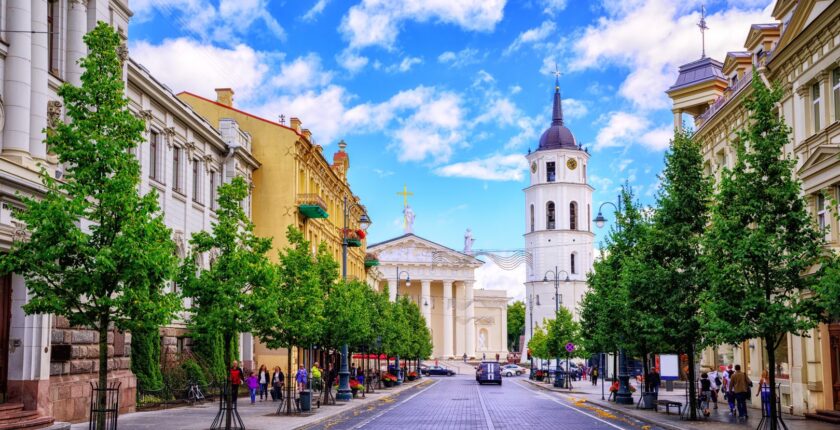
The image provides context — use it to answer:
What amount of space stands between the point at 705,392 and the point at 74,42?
2434 cm

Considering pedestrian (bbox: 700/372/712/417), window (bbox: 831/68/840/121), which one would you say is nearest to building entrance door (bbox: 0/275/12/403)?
pedestrian (bbox: 700/372/712/417)

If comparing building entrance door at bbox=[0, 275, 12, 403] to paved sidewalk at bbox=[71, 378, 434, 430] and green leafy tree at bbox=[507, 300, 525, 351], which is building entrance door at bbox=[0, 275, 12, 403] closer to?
paved sidewalk at bbox=[71, 378, 434, 430]

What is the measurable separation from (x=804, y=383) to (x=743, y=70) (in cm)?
1504

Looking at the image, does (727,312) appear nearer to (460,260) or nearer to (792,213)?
(792,213)

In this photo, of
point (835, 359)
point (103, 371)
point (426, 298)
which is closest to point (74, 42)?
point (103, 371)

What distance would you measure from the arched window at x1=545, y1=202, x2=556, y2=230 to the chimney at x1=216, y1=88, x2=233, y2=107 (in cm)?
8823

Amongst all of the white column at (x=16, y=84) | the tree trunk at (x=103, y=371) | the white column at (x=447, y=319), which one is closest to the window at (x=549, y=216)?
the white column at (x=447, y=319)

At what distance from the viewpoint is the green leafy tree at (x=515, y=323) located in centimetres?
18188

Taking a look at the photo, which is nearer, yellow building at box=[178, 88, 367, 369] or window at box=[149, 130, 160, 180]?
window at box=[149, 130, 160, 180]

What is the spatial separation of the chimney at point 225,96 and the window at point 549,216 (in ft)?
289

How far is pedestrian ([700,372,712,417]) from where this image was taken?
100 feet

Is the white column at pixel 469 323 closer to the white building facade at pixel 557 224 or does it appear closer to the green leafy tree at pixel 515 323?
the white building facade at pixel 557 224

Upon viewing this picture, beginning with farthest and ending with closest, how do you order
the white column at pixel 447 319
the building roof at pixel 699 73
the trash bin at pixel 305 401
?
the white column at pixel 447 319 → the building roof at pixel 699 73 → the trash bin at pixel 305 401

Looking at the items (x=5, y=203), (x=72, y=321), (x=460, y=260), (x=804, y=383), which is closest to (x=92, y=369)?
(x=5, y=203)
